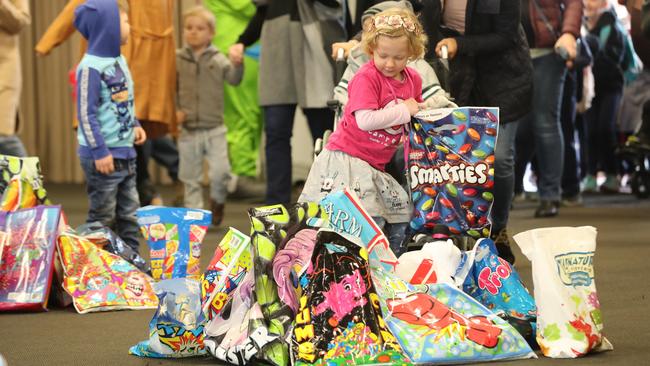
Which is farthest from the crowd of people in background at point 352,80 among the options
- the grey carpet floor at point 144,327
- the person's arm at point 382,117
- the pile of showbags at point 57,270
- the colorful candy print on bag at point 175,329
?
the colorful candy print on bag at point 175,329

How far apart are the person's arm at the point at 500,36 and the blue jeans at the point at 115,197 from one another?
139cm

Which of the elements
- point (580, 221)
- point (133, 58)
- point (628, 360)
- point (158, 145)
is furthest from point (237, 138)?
point (628, 360)

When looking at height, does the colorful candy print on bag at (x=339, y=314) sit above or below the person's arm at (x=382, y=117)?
below

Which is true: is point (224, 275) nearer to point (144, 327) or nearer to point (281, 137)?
point (144, 327)

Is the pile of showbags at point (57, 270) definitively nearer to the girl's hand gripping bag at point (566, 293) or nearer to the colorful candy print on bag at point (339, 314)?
the colorful candy print on bag at point (339, 314)

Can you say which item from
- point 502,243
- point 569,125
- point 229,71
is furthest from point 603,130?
point 502,243

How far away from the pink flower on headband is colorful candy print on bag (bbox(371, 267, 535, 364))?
2.78ft

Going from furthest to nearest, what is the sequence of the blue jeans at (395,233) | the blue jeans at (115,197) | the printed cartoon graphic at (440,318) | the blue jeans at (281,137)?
the blue jeans at (281,137) < the blue jeans at (115,197) < the blue jeans at (395,233) < the printed cartoon graphic at (440,318)

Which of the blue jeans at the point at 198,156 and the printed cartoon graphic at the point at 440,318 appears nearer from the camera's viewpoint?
the printed cartoon graphic at the point at 440,318

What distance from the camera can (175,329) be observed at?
9.80 feet

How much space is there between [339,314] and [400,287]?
0.27 m

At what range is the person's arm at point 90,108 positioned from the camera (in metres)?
4.38

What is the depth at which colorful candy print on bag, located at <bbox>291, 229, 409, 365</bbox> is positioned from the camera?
2709 millimetres

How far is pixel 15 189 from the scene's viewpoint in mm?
4062
